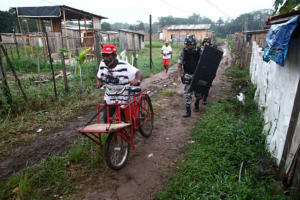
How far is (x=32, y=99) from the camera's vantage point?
557cm

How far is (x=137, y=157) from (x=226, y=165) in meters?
1.48

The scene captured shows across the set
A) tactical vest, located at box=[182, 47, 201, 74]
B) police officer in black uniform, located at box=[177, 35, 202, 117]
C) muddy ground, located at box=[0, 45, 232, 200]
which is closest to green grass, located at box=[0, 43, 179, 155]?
muddy ground, located at box=[0, 45, 232, 200]

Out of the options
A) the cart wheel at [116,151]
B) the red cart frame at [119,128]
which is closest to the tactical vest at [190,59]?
the red cart frame at [119,128]

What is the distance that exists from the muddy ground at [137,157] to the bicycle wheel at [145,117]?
7.6 inches

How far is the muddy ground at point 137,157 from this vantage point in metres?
2.74

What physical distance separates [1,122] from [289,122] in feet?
18.0

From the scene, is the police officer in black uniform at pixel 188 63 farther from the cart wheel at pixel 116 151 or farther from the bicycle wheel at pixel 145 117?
the cart wheel at pixel 116 151

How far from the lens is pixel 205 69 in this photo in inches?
193

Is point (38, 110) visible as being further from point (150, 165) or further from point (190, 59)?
point (190, 59)

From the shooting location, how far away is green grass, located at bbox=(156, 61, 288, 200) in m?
2.42

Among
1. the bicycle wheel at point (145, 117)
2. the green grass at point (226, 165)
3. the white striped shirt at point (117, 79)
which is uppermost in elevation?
the white striped shirt at point (117, 79)

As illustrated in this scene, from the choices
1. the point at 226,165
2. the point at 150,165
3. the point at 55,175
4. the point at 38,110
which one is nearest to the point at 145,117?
the point at 150,165

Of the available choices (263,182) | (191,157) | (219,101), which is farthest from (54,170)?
(219,101)

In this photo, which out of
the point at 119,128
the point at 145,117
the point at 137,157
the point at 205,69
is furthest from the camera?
the point at 205,69
